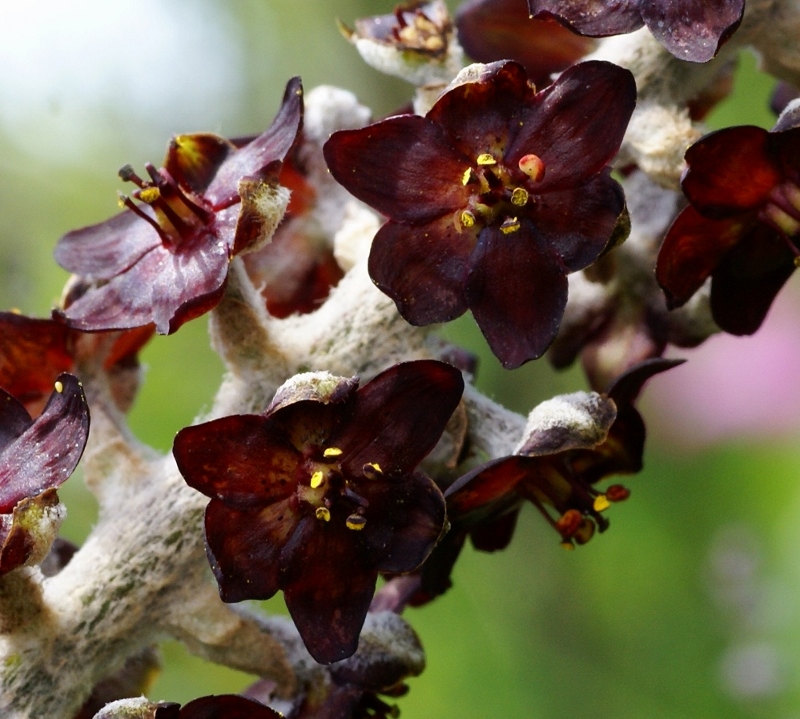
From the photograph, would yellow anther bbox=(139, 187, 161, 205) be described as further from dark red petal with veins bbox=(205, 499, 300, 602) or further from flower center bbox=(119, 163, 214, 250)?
dark red petal with veins bbox=(205, 499, 300, 602)

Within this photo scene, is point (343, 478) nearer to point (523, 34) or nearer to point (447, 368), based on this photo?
point (447, 368)

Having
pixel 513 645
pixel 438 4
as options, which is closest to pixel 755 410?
pixel 513 645

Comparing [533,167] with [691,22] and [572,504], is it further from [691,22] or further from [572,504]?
[572,504]

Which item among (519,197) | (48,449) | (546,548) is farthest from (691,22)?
(546,548)

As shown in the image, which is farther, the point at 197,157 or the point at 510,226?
the point at 197,157

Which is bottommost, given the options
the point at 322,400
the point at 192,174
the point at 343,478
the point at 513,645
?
the point at 513,645

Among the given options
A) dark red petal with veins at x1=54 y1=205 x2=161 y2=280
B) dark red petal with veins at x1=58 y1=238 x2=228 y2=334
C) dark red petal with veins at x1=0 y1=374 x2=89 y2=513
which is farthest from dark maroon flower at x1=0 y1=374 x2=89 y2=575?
dark red petal with veins at x1=54 y1=205 x2=161 y2=280
